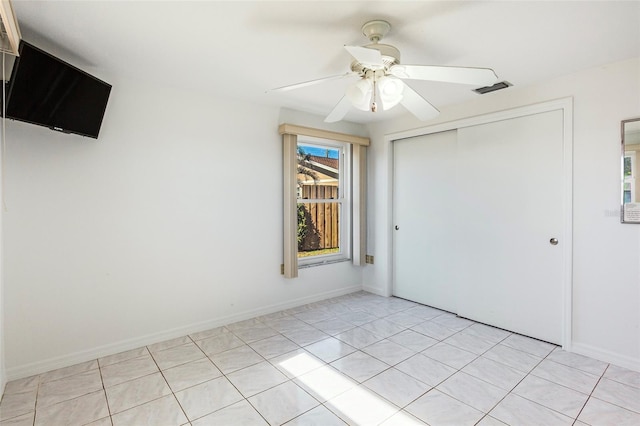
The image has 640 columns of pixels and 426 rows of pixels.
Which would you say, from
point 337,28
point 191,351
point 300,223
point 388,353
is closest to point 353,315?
point 388,353

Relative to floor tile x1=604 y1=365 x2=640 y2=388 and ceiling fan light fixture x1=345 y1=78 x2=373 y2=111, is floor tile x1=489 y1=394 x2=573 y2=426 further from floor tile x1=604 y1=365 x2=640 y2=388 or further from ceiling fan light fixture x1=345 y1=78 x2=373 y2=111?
ceiling fan light fixture x1=345 y1=78 x2=373 y2=111

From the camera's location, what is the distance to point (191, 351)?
265 centimetres

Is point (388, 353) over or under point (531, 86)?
under

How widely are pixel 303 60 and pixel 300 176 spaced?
1721 mm

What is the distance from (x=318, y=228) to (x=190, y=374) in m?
2.27

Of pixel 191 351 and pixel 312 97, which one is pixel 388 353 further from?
pixel 312 97

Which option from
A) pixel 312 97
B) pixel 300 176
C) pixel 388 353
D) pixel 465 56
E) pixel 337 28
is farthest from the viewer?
pixel 300 176

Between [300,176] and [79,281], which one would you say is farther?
[300,176]

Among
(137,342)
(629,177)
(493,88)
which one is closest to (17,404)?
(137,342)

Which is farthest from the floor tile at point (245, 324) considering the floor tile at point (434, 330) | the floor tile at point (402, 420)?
the floor tile at point (402, 420)

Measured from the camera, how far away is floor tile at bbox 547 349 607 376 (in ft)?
7.69

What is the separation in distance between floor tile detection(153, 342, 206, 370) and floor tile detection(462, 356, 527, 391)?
6.78 feet

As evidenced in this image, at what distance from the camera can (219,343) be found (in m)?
2.80

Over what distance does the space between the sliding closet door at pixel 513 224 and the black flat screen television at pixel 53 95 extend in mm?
3232
